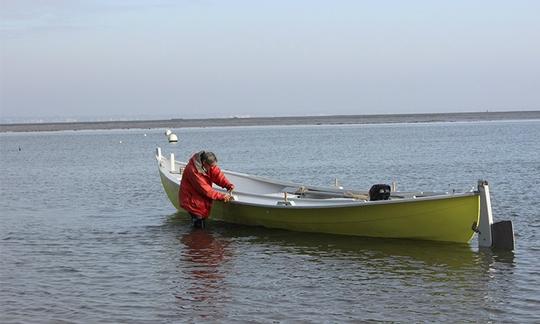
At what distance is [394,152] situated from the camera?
50.1 metres

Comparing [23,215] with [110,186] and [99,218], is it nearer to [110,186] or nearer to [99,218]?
[99,218]

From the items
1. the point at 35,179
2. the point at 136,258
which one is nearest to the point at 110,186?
the point at 35,179

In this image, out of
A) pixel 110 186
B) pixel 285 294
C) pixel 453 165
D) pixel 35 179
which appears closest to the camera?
pixel 285 294

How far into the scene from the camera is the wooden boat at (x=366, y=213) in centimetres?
1405

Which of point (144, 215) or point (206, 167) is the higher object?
point (206, 167)

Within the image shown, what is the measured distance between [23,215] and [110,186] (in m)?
8.80

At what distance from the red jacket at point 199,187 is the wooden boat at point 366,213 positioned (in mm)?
570

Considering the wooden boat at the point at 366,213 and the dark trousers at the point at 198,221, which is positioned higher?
the wooden boat at the point at 366,213

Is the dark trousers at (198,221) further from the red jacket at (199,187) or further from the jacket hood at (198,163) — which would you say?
the jacket hood at (198,163)

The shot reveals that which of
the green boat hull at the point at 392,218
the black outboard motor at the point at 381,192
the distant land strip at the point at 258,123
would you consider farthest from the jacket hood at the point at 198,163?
the distant land strip at the point at 258,123

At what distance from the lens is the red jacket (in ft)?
56.5

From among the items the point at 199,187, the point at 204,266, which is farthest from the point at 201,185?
the point at 204,266

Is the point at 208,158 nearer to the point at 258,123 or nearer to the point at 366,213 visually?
the point at 366,213

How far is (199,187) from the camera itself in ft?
56.4
